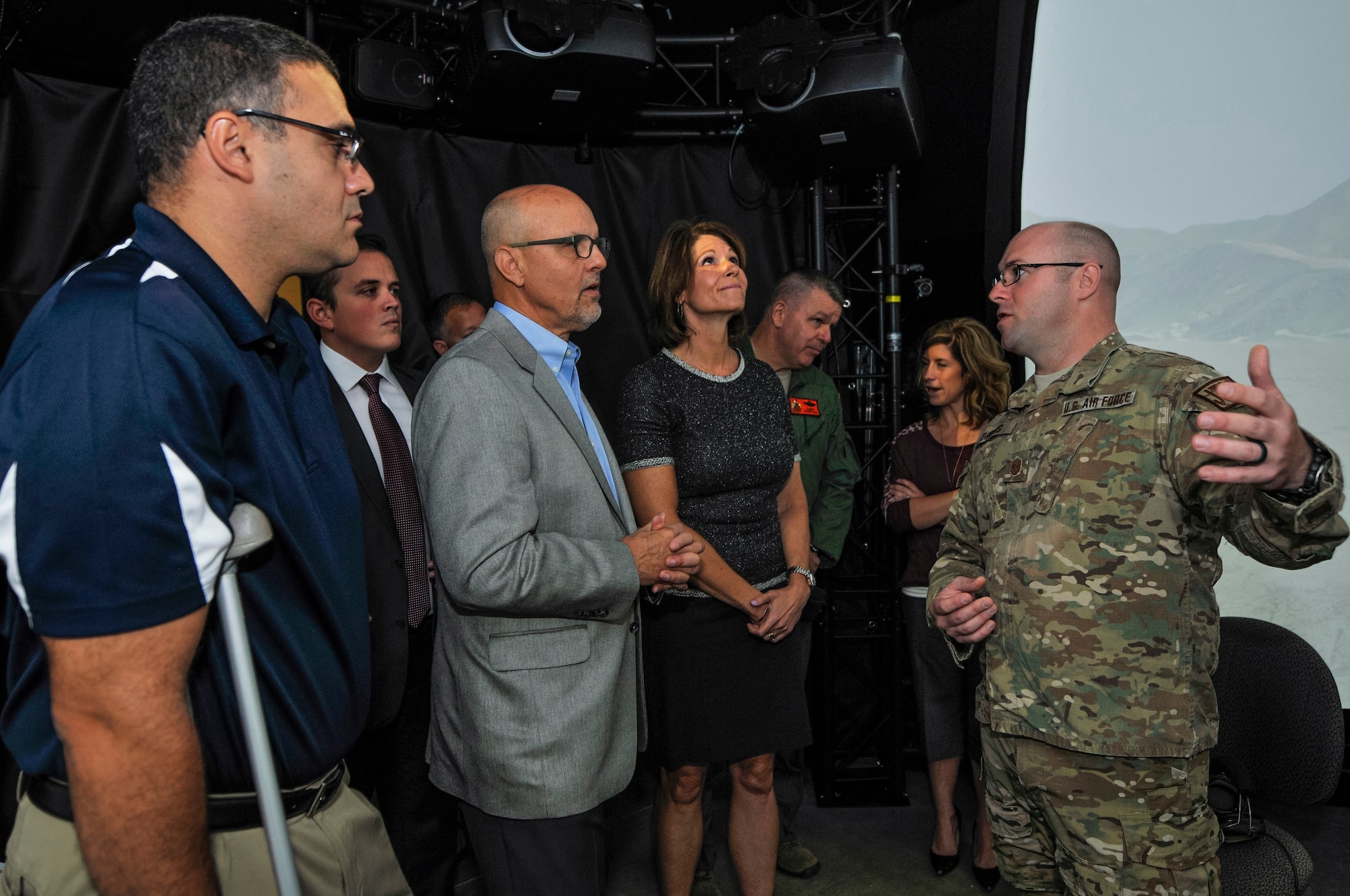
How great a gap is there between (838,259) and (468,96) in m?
1.73

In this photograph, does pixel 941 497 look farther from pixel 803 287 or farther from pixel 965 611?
pixel 965 611

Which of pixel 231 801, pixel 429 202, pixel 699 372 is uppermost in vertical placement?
pixel 429 202

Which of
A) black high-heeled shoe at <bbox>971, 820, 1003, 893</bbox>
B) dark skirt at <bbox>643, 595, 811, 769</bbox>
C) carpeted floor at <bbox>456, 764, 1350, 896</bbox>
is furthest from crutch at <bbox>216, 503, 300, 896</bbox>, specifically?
black high-heeled shoe at <bbox>971, 820, 1003, 893</bbox>

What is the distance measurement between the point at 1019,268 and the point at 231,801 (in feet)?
6.21

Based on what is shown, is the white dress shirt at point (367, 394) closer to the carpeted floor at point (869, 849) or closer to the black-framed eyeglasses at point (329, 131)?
the black-framed eyeglasses at point (329, 131)

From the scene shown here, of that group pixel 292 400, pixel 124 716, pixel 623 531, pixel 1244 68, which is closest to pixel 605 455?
pixel 623 531

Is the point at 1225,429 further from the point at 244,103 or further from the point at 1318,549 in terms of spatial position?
the point at 244,103

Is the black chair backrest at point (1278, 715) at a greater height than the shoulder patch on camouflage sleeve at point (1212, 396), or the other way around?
the shoulder patch on camouflage sleeve at point (1212, 396)

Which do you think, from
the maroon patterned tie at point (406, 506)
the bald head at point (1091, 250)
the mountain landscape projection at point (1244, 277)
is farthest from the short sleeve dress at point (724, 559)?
the mountain landscape projection at point (1244, 277)

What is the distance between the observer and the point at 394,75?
128 inches

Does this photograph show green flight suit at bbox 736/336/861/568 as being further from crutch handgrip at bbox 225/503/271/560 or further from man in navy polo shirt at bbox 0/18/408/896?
crutch handgrip at bbox 225/503/271/560

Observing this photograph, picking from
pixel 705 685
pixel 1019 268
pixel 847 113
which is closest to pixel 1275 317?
pixel 847 113

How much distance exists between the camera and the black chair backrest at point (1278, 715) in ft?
6.68

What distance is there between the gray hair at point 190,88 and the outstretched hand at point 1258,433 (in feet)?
4.39
